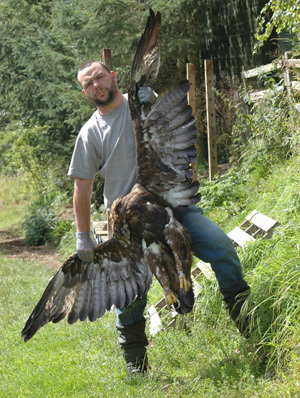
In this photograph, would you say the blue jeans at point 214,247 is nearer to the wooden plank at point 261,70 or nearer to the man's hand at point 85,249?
the man's hand at point 85,249

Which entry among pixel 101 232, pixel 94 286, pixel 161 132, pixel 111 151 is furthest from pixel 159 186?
pixel 101 232

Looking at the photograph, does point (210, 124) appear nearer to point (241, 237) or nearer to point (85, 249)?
point (241, 237)

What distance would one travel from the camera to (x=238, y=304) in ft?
13.7

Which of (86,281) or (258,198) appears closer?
(86,281)

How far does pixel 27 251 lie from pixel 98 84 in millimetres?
8102

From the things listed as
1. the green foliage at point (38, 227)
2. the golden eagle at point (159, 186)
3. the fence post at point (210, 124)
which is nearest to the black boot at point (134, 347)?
the golden eagle at point (159, 186)

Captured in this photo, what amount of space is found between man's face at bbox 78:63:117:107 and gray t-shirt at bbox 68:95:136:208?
0.12m

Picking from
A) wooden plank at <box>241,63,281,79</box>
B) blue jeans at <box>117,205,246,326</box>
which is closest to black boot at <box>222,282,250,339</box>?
blue jeans at <box>117,205,246,326</box>

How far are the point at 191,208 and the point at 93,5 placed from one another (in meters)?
8.07

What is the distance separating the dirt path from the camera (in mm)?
10530

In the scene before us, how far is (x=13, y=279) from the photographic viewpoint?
8.32m

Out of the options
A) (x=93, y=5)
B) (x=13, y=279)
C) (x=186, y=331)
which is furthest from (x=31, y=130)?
(x=186, y=331)

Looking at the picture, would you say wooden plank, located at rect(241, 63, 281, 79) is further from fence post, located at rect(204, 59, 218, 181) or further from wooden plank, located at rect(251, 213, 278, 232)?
wooden plank, located at rect(251, 213, 278, 232)

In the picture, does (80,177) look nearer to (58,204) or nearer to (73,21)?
(73,21)
